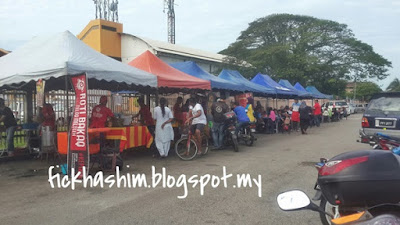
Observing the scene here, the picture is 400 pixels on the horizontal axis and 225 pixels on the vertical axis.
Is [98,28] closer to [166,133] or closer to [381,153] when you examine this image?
[166,133]

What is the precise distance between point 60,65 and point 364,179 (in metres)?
6.79

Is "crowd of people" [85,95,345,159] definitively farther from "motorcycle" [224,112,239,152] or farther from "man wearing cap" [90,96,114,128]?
"motorcycle" [224,112,239,152]

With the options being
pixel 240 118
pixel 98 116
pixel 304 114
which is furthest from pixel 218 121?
pixel 304 114

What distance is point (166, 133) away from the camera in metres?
9.84

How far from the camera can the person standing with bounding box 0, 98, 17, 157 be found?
9.86 meters

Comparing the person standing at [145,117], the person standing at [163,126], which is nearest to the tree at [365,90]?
the person standing at [145,117]

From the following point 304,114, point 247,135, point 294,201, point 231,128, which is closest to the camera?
point 294,201

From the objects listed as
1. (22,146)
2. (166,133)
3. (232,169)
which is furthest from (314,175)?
(22,146)

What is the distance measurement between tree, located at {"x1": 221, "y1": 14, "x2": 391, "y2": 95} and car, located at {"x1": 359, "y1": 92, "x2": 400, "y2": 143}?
25.2 m

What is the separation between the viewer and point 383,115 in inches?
373

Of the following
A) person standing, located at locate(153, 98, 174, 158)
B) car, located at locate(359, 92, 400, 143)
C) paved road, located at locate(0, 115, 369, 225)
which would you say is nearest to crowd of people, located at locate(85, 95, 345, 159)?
person standing, located at locate(153, 98, 174, 158)

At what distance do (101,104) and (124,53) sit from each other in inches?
1129

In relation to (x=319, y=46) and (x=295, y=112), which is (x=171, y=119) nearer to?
(x=295, y=112)

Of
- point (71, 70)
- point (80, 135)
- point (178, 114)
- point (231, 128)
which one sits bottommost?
point (231, 128)
